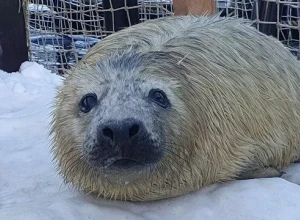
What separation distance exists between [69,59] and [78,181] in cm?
322

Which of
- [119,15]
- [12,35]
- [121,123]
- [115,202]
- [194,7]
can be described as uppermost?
[194,7]

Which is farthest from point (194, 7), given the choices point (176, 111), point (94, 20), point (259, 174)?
point (176, 111)

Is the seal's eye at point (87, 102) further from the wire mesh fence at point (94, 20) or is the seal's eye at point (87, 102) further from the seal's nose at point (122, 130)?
the wire mesh fence at point (94, 20)

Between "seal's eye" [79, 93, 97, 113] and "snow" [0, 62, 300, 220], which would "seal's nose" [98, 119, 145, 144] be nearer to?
"seal's eye" [79, 93, 97, 113]

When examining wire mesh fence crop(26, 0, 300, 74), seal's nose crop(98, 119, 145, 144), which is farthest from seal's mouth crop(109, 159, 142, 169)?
wire mesh fence crop(26, 0, 300, 74)

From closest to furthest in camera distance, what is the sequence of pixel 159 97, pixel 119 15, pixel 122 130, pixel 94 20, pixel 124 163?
pixel 122 130 < pixel 124 163 < pixel 159 97 < pixel 119 15 < pixel 94 20

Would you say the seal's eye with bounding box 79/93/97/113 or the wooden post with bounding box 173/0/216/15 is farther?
the wooden post with bounding box 173/0/216/15

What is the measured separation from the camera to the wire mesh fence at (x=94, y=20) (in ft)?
17.6

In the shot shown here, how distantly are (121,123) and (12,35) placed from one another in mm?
3319

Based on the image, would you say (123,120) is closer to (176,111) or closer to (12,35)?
(176,111)

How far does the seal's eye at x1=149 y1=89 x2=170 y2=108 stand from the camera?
3004 mm

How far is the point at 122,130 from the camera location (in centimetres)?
274

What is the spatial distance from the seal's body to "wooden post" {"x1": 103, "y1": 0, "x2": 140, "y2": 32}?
6.56ft

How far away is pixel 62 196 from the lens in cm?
330
